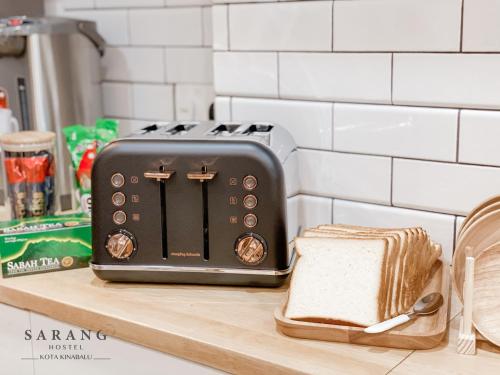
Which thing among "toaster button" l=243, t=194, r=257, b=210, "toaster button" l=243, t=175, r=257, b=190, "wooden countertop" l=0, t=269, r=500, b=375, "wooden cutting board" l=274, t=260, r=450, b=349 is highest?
"toaster button" l=243, t=175, r=257, b=190

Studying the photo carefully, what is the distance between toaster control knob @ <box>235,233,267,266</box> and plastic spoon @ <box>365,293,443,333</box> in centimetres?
26

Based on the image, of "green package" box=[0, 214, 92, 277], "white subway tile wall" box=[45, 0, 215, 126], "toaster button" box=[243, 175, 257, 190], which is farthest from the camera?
"white subway tile wall" box=[45, 0, 215, 126]

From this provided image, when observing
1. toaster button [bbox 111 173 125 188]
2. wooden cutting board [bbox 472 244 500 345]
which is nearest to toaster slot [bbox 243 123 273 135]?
toaster button [bbox 111 173 125 188]

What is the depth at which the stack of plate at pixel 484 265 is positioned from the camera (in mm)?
915

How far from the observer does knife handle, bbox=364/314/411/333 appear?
0.91 meters

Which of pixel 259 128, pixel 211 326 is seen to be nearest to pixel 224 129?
pixel 259 128

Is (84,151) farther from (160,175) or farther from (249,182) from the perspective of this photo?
(249,182)

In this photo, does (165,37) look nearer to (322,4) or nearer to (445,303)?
(322,4)

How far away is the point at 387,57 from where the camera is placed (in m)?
1.21

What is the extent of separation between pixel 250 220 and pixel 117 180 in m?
0.24

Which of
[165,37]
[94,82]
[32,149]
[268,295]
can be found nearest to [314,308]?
[268,295]

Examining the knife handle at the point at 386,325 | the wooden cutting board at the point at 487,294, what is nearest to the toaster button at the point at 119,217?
the knife handle at the point at 386,325

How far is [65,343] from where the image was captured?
1.15 meters

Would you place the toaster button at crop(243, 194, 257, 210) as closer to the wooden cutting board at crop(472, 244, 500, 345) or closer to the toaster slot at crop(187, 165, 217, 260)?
the toaster slot at crop(187, 165, 217, 260)
